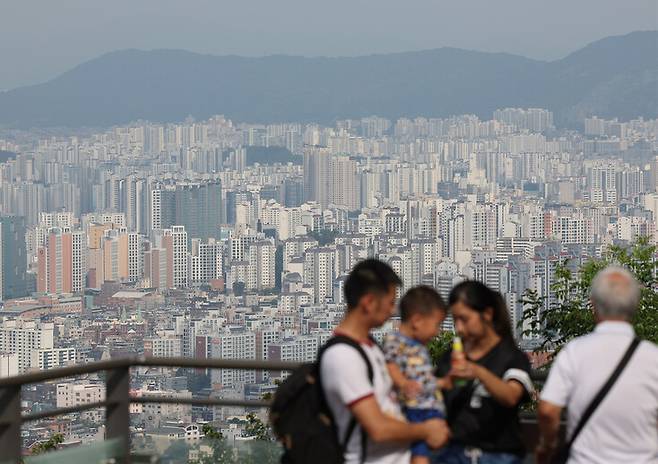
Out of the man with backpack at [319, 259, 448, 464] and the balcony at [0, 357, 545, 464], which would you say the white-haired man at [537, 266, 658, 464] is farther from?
the balcony at [0, 357, 545, 464]

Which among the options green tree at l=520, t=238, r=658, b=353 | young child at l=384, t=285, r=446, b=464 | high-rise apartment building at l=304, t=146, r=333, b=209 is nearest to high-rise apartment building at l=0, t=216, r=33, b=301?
high-rise apartment building at l=304, t=146, r=333, b=209

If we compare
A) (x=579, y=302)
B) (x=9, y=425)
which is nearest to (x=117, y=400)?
(x=9, y=425)

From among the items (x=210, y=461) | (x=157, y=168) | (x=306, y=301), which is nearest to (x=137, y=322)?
(x=306, y=301)

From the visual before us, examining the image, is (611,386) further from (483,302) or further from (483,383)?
(483,302)

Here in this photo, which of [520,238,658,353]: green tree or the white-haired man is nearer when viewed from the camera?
the white-haired man

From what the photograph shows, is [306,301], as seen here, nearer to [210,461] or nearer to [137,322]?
[137,322]

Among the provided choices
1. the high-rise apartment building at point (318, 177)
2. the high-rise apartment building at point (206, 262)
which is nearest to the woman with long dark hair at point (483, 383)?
the high-rise apartment building at point (206, 262)
